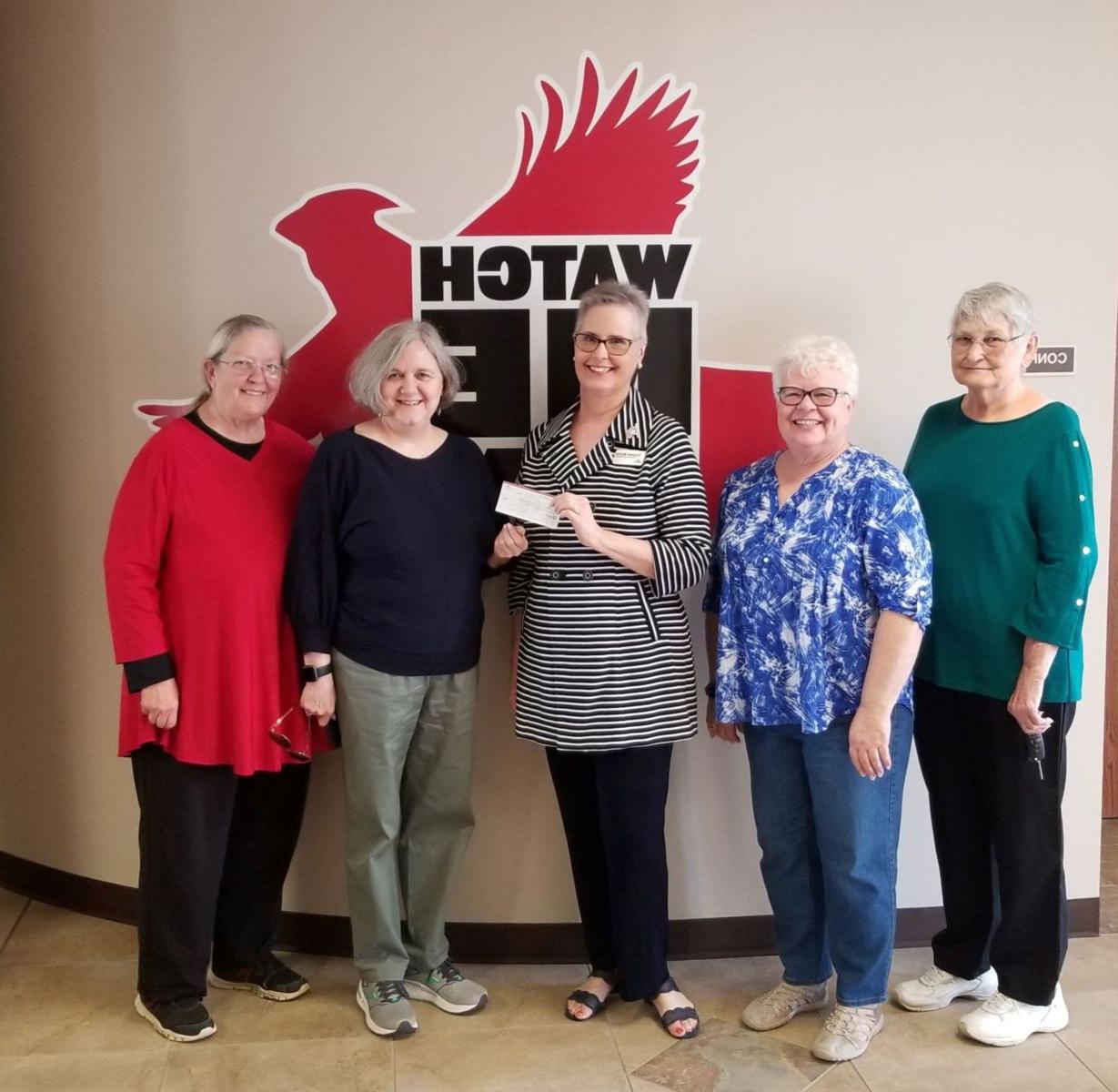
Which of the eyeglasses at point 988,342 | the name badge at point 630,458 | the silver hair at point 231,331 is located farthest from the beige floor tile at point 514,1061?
the eyeglasses at point 988,342

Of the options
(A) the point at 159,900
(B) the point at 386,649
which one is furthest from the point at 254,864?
(B) the point at 386,649

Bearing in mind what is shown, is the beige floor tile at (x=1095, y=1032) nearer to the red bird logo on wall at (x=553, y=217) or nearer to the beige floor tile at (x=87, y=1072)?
the red bird logo on wall at (x=553, y=217)

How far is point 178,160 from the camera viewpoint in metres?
2.82

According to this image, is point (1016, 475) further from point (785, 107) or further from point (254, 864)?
point (254, 864)

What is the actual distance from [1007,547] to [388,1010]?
1.80 meters

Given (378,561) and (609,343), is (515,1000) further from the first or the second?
(609,343)

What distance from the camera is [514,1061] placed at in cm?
247

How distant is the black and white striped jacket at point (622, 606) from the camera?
2.42 meters

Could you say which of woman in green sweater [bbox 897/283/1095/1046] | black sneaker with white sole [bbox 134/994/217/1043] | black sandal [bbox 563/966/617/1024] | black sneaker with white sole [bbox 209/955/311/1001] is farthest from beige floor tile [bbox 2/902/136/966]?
woman in green sweater [bbox 897/283/1095/1046]

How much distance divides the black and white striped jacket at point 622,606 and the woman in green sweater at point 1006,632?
587 millimetres

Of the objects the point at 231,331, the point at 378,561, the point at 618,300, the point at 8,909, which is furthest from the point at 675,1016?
the point at 8,909

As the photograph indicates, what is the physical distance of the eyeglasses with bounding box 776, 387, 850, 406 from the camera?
7.61ft

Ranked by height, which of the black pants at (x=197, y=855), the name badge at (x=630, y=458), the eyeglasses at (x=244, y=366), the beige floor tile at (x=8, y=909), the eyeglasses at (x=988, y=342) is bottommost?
the beige floor tile at (x=8, y=909)

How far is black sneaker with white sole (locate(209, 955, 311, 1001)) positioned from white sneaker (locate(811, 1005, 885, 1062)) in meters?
1.29
